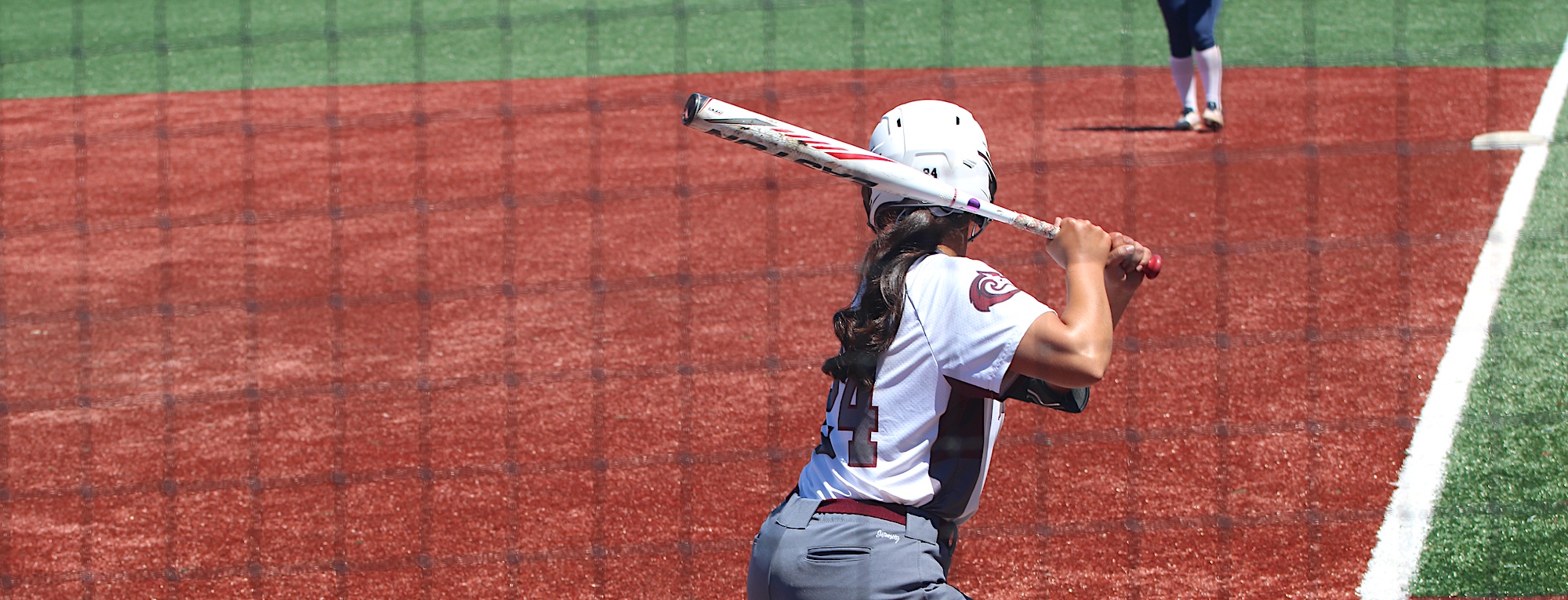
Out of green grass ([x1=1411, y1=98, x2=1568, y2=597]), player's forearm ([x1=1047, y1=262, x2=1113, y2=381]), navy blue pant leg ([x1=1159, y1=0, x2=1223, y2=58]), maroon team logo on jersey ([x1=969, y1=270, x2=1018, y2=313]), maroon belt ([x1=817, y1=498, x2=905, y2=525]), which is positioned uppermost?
navy blue pant leg ([x1=1159, y1=0, x2=1223, y2=58])

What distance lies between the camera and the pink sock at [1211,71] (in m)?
10.0

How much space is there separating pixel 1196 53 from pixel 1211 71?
0.29 m

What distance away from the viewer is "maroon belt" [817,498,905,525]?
2.38 meters

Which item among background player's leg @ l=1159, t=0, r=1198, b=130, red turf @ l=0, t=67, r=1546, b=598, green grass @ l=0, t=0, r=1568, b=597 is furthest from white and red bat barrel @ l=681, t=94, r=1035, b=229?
background player's leg @ l=1159, t=0, r=1198, b=130

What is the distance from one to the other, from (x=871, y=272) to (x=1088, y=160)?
7.19 meters

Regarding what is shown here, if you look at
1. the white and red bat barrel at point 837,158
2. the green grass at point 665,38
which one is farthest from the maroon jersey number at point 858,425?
the green grass at point 665,38

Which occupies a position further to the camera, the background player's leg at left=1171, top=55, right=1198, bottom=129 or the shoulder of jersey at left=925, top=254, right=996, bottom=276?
the background player's leg at left=1171, top=55, right=1198, bottom=129

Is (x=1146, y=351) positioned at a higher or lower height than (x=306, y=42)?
lower

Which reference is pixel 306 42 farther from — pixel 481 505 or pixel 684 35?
pixel 481 505

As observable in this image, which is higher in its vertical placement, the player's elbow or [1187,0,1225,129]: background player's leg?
[1187,0,1225,129]: background player's leg

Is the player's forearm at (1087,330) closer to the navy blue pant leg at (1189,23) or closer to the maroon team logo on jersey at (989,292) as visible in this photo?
the maroon team logo on jersey at (989,292)

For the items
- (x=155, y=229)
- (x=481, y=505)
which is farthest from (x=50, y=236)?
(x=481, y=505)

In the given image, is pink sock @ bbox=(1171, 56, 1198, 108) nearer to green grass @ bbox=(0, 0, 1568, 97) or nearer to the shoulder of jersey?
green grass @ bbox=(0, 0, 1568, 97)

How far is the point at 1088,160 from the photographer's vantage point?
934 centimetres
